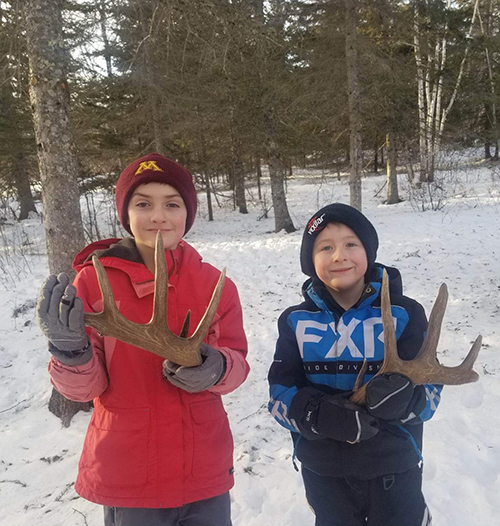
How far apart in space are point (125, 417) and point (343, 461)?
97 cm

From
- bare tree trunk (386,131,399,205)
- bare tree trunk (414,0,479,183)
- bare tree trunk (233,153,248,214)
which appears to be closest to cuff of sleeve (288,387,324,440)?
bare tree trunk (414,0,479,183)

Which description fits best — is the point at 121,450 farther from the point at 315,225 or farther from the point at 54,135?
the point at 54,135

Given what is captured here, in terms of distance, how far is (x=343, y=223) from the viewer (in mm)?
1810

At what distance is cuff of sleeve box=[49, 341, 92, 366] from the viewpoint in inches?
56.6

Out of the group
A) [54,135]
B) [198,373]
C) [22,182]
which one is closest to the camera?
[198,373]

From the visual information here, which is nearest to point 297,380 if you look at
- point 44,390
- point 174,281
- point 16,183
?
point 174,281

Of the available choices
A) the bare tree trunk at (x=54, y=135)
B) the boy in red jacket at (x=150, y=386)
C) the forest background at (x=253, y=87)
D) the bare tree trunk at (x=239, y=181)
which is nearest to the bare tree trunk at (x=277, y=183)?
the forest background at (x=253, y=87)

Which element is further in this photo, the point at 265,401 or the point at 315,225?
the point at 265,401

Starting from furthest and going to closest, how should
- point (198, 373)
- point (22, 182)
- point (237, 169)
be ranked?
point (237, 169) < point (22, 182) < point (198, 373)

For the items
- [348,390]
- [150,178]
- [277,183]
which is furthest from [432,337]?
[277,183]

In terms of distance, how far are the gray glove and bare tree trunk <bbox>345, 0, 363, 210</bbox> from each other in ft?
28.3

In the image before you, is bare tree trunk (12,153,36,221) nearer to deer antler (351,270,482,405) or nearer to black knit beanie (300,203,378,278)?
black knit beanie (300,203,378,278)

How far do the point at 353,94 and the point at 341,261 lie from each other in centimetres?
875

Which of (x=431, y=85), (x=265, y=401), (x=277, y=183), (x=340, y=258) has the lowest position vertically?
(x=265, y=401)
